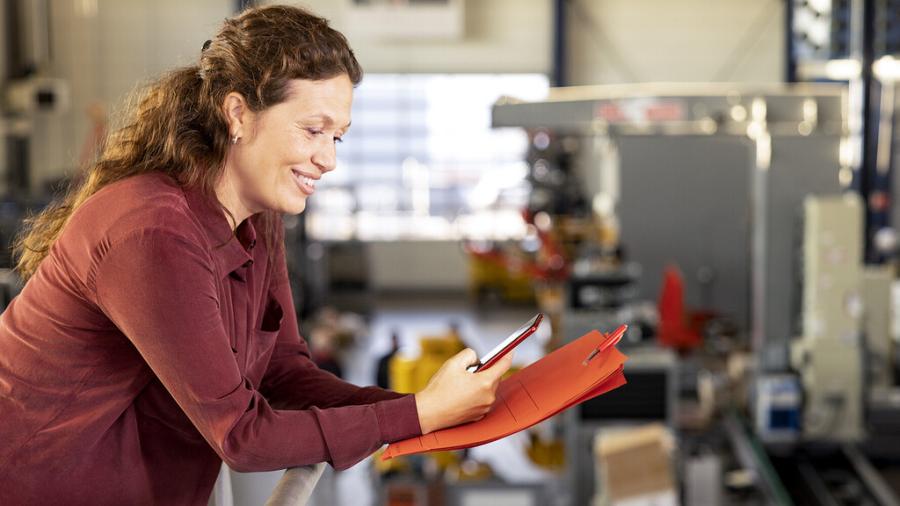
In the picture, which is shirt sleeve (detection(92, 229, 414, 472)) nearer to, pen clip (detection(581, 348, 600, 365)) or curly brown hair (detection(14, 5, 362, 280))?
curly brown hair (detection(14, 5, 362, 280))

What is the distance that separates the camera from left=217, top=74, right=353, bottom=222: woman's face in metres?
1.36

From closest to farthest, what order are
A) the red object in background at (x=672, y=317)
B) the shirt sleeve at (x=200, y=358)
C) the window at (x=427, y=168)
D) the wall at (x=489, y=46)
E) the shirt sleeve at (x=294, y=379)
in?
the shirt sleeve at (x=200, y=358) → the shirt sleeve at (x=294, y=379) → the red object in background at (x=672, y=317) → the wall at (x=489, y=46) → the window at (x=427, y=168)

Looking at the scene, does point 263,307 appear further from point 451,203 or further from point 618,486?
point 451,203

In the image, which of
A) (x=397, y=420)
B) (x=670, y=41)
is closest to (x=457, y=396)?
(x=397, y=420)

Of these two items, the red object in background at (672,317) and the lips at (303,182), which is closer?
the lips at (303,182)

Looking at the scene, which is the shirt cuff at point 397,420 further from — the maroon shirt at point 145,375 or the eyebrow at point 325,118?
the eyebrow at point 325,118

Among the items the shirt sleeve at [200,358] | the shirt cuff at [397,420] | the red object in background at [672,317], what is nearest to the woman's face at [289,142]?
the shirt sleeve at [200,358]

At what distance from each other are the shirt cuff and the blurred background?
174 millimetres

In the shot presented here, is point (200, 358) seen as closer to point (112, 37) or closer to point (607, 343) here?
point (607, 343)

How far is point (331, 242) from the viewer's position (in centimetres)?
1464

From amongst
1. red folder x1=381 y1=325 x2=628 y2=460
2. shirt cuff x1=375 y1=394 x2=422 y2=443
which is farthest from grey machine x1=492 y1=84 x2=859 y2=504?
shirt cuff x1=375 y1=394 x2=422 y2=443

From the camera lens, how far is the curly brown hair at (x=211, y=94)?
53.1 inches

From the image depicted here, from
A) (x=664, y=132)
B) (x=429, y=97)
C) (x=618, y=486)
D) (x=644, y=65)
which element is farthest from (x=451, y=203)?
(x=618, y=486)

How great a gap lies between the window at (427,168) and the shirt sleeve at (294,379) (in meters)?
13.7
